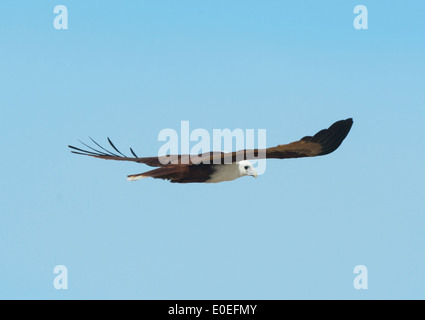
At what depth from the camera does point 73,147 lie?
1683cm

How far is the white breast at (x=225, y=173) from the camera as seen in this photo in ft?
53.0

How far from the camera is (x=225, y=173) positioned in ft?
53.3

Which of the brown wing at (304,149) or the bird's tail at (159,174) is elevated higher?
the brown wing at (304,149)

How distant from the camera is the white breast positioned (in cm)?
1616

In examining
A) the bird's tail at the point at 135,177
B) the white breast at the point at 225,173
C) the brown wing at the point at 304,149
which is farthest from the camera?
the white breast at the point at 225,173

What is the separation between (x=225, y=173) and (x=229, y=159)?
0.41 meters

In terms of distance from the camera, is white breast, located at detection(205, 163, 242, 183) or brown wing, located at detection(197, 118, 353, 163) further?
→ white breast, located at detection(205, 163, 242, 183)

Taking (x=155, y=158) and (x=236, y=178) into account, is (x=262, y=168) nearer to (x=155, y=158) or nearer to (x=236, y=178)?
(x=236, y=178)

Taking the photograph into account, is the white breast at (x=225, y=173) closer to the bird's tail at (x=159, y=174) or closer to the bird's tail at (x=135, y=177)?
the bird's tail at (x=159, y=174)

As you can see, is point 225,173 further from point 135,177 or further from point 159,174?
point 135,177

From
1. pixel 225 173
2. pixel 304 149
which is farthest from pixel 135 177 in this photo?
pixel 304 149

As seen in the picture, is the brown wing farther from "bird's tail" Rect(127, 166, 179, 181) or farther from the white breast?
"bird's tail" Rect(127, 166, 179, 181)

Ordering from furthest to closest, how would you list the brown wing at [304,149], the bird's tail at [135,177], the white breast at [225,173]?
the white breast at [225,173] → the bird's tail at [135,177] → the brown wing at [304,149]

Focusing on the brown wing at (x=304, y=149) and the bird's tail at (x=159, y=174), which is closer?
the brown wing at (x=304, y=149)
